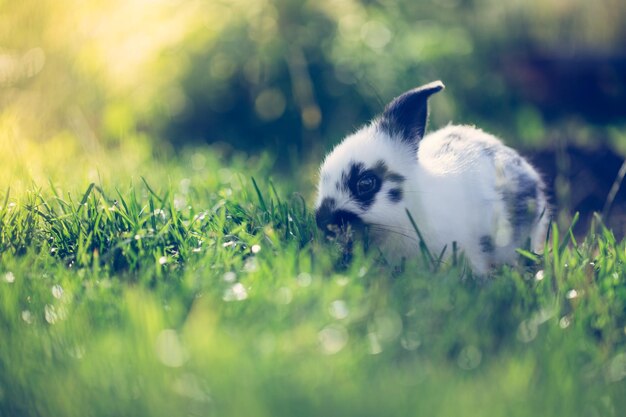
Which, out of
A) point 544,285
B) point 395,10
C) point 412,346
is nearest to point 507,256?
point 544,285

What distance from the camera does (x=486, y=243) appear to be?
11.0 feet

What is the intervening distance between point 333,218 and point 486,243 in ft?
2.53

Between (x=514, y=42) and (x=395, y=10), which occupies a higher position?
(x=395, y=10)

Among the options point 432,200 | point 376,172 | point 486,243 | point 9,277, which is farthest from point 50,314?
point 486,243

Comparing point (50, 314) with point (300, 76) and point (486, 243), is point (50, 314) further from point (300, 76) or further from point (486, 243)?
point (300, 76)

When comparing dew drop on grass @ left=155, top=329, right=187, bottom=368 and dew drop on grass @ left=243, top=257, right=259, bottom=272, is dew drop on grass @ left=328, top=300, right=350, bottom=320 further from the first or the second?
dew drop on grass @ left=155, top=329, right=187, bottom=368

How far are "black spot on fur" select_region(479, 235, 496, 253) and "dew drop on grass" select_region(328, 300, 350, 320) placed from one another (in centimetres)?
121

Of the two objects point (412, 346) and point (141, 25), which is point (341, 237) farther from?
point (141, 25)

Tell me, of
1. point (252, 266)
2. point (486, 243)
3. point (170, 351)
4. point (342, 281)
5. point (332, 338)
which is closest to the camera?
point (170, 351)

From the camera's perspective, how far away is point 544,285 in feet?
8.92

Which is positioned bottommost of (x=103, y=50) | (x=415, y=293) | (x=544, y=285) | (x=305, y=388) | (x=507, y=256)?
(x=507, y=256)

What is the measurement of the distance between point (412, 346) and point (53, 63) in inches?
161

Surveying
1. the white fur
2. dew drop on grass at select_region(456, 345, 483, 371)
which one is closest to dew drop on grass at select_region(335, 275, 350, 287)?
dew drop on grass at select_region(456, 345, 483, 371)

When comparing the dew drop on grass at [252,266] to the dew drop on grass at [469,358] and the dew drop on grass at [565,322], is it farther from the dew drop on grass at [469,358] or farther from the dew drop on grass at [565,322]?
the dew drop on grass at [565,322]
